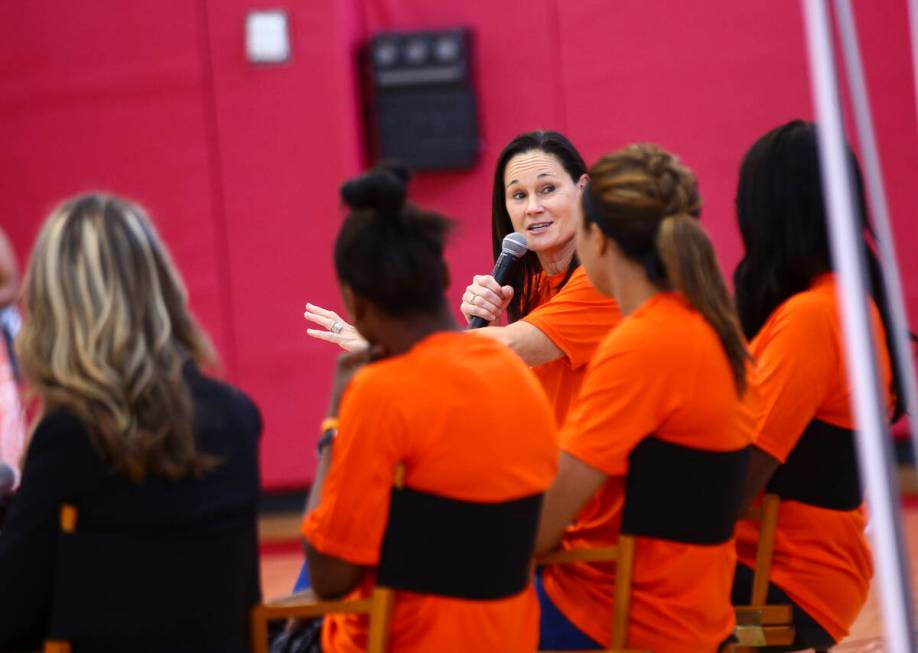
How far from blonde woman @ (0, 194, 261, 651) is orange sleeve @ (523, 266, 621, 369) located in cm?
83

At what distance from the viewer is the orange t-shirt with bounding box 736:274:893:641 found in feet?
6.68

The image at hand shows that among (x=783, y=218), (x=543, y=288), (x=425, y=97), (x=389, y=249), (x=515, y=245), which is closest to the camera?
(x=389, y=249)

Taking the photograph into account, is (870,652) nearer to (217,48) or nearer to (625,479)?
(625,479)

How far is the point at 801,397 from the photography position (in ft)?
6.68

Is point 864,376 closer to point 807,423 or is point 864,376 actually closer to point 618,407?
point 618,407

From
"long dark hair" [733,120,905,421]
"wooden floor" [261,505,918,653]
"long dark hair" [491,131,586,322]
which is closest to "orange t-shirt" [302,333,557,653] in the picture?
"long dark hair" [733,120,905,421]

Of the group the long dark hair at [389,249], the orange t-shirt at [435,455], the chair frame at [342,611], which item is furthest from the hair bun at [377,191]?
the chair frame at [342,611]

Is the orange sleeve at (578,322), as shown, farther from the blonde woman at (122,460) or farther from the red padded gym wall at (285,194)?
the red padded gym wall at (285,194)

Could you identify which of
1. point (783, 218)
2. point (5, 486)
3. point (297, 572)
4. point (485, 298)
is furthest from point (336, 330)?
point (297, 572)

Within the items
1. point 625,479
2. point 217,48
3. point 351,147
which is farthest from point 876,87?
point 625,479

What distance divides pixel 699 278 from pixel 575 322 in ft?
1.67

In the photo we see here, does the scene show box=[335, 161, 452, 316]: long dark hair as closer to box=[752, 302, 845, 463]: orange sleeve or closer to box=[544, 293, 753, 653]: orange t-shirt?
box=[544, 293, 753, 653]: orange t-shirt

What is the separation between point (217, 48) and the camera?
5051 mm

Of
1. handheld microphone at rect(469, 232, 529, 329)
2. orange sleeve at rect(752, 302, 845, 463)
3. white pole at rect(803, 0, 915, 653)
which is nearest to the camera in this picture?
white pole at rect(803, 0, 915, 653)
